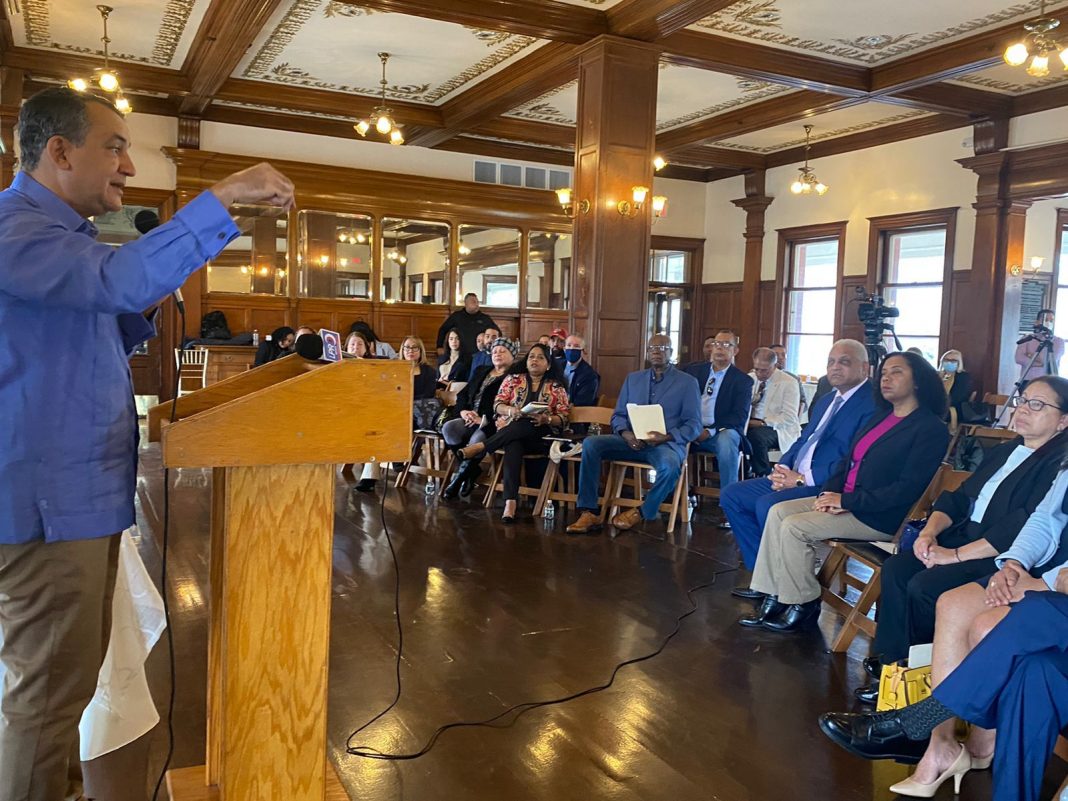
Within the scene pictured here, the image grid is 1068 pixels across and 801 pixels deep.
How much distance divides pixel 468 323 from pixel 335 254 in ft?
7.30

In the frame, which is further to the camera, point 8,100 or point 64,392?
point 8,100

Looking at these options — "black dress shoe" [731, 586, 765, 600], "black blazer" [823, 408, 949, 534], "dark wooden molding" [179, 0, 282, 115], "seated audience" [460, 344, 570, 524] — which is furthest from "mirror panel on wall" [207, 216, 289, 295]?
"black blazer" [823, 408, 949, 534]

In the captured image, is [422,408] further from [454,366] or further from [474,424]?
[454,366]

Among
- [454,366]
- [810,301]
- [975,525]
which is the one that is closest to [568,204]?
[810,301]

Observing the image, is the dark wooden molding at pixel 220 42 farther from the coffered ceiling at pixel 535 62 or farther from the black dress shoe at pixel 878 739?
the black dress shoe at pixel 878 739

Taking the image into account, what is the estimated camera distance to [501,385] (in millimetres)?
6098

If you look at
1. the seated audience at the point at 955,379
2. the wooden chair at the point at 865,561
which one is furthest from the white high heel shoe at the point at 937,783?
the seated audience at the point at 955,379

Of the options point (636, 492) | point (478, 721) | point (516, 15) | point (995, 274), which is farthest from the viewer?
point (995, 274)

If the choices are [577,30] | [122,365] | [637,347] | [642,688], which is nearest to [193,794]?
[122,365]

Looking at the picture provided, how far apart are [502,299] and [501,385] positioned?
21.5 ft

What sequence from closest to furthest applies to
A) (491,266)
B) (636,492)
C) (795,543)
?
(795,543) < (636,492) < (491,266)

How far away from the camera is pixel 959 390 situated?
342 inches

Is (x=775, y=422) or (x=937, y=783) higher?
(x=775, y=422)

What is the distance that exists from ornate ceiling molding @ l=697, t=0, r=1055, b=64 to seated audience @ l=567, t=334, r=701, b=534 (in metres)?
3.02
